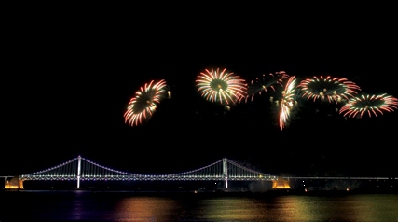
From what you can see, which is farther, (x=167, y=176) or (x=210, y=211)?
(x=167, y=176)

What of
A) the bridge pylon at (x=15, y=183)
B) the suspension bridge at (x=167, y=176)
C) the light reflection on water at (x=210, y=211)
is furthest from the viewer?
the suspension bridge at (x=167, y=176)

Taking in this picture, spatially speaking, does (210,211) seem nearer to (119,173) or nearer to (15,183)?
(15,183)

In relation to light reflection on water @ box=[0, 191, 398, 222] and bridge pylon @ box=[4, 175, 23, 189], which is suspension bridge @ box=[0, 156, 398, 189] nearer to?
bridge pylon @ box=[4, 175, 23, 189]

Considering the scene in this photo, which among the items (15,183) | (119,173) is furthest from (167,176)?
(15,183)

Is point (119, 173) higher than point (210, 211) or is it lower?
higher

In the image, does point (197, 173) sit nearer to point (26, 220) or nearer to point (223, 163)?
point (223, 163)

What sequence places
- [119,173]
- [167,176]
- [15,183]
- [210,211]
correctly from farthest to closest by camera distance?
1. [119,173]
2. [167,176]
3. [15,183]
4. [210,211]

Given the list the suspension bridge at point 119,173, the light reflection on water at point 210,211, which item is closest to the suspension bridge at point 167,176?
the suspension bridge at point 119,173

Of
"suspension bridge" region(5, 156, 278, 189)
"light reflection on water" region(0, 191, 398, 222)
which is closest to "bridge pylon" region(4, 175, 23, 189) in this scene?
"suspension bridge" region(5, 156, 278, 189)

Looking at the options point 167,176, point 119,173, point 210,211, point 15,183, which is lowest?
point 210,211

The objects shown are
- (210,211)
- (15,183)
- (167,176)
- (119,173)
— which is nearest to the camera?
(210,211)

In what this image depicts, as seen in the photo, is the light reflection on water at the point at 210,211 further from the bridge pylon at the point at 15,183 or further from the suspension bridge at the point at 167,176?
the bridge pylon at the point at 15,183
